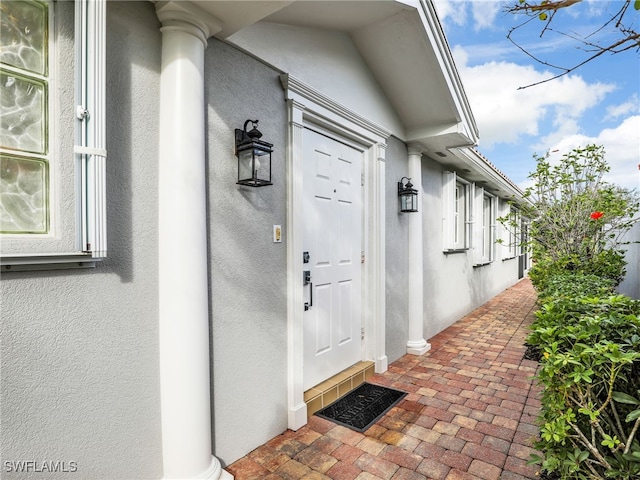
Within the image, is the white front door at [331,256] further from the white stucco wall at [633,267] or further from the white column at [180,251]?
the white stucco wall at [633,267]

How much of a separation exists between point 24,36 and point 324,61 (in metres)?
2.36

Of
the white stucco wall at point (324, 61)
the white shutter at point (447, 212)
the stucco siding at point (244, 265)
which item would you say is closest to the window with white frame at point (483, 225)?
the white shutter at point (447, 212)

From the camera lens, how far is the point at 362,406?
3.21m

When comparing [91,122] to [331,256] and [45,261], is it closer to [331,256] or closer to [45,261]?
[45,261]

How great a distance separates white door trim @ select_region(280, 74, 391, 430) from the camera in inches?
111

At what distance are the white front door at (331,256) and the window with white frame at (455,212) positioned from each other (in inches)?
108

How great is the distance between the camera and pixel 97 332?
66.7 inches

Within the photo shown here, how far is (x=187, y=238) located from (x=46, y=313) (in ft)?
2.34

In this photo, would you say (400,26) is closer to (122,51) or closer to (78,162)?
(122,51)

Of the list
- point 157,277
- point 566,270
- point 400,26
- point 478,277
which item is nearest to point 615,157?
point 566,270

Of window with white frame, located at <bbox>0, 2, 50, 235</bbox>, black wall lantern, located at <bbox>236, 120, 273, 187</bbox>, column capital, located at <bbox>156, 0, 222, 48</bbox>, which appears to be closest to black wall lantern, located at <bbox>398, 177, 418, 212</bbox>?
black wall lantern, located at <bbox>236, 120, 273, 187</bbox>

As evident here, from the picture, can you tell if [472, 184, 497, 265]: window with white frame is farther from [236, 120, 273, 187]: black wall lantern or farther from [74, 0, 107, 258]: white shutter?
[74, 0, 107, 258]: white shutter

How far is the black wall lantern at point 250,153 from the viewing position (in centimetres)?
231

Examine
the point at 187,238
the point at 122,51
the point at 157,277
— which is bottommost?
the point at 157,277
